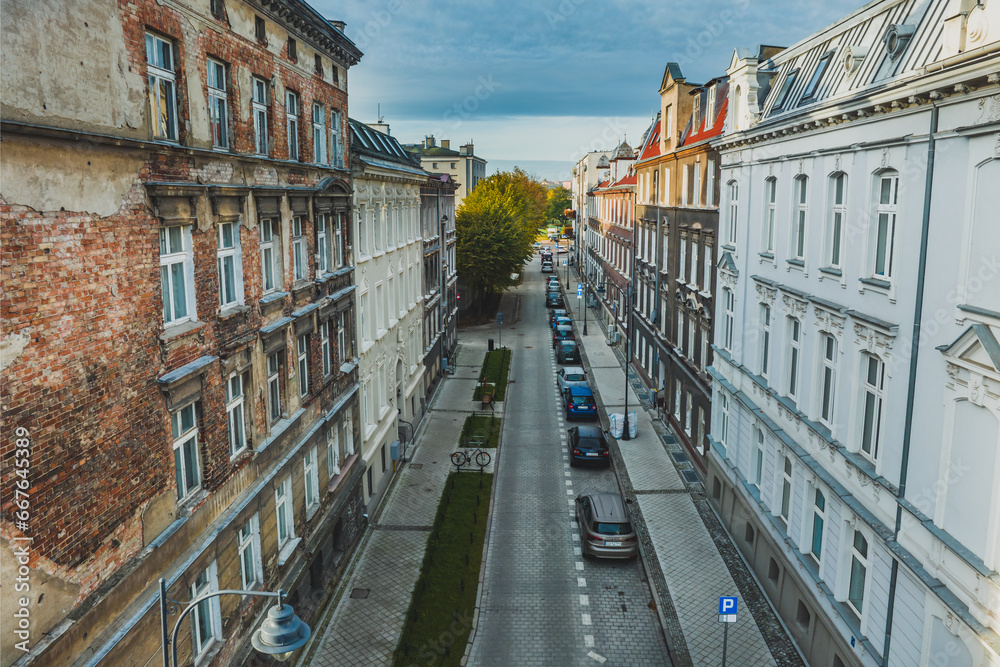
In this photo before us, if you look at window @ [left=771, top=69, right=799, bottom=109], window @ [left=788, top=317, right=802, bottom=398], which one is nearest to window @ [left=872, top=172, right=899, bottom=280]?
window @ [left=788, top=317, right=802, bottom=398]

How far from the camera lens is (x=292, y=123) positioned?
15602mm

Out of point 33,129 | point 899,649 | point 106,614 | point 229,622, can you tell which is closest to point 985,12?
point 899,649

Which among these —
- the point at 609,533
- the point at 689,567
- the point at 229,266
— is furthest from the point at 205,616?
the point at 689,567

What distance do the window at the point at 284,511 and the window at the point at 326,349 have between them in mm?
3548

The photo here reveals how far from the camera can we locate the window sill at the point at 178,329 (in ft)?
33.0

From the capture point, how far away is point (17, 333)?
7141mm

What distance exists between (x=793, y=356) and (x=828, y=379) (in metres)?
1.97

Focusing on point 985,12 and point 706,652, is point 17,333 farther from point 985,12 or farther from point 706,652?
point 706,652

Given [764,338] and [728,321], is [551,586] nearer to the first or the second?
[764,338]

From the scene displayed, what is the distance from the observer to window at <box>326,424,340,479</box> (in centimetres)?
1786

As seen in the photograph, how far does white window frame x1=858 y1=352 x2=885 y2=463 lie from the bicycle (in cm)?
1560

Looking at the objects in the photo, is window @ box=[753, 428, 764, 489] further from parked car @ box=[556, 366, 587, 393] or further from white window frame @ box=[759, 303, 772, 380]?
parked car @ box=[556, 366, 587, 393]

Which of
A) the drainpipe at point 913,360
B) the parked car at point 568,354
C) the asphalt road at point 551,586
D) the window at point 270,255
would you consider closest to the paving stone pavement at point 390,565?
the asphalt road at point 551,586

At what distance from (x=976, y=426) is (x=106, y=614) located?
11018 millimetres
